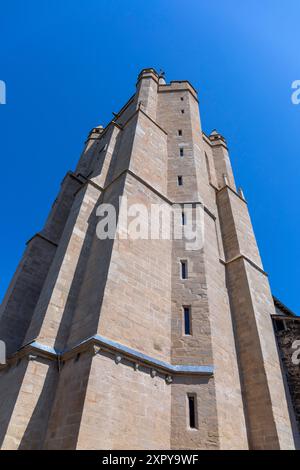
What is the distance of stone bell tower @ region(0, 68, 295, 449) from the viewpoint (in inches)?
300

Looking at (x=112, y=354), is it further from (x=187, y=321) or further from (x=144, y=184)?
(x=144, y=184)

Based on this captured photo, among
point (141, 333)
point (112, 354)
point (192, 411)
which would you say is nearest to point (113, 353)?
point (112, 354)

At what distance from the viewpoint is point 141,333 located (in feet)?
30.6

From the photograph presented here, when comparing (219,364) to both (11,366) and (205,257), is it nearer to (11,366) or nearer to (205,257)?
(205,257)

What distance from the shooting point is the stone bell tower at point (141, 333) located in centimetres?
762

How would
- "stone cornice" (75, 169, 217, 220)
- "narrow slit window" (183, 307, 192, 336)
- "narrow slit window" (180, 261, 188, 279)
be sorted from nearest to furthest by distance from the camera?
"narrow slit window" (183, 307, 192, 336) → "narrow slit window" (180, 261, 188, 279) → "stone cornice" (75, 169, 217, 220)

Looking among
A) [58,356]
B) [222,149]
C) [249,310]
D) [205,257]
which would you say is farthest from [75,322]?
[222,149]

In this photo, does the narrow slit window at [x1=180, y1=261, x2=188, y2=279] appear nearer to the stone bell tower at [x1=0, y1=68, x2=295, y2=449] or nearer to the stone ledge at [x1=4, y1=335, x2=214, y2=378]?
the stone bell tower at [x1=0, y1=68, x2=295, y2=449]

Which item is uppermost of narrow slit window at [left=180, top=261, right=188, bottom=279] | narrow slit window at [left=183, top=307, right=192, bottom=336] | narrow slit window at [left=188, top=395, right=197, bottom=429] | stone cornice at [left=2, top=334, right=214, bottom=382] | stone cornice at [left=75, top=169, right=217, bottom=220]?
stone cornice at [left=75, top=169, right=217, bottom=220]

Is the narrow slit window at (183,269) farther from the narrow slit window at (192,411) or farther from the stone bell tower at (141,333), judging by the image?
the narrow slit window at (192,411)

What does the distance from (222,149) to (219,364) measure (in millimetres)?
17132

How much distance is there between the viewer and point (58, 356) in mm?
8758

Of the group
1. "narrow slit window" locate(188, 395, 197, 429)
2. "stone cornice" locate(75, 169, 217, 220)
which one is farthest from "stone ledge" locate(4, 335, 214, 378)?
"stone cornice" locate(75, 169, 217, 220)

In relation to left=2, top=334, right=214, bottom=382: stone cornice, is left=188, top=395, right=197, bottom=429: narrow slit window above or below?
below
